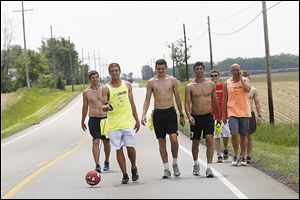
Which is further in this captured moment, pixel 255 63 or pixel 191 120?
pixel 255 63

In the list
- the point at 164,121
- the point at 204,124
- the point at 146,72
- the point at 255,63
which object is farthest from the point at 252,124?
the point at 146,72

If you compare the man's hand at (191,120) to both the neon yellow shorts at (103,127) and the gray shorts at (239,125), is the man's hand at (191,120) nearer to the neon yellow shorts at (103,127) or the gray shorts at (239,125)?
the gray shorts at (239,125)

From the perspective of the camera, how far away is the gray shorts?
1138cm

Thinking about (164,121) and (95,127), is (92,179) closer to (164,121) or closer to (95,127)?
(164,121)

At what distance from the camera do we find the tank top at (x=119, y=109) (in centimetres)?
974

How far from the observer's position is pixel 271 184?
922 centimetres

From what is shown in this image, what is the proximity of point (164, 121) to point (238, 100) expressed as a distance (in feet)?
6.60

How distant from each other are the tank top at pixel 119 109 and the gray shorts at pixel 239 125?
8.39 ft

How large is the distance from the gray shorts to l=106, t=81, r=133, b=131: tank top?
2.56 meters

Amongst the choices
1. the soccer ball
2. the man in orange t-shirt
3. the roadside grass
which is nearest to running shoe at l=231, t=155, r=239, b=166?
the man in orange t-shirt

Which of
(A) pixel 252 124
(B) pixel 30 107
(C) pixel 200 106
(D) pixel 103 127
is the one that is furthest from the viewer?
(B) pixel 30 107

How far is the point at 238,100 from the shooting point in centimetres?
1138

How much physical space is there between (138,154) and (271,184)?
7037 mm

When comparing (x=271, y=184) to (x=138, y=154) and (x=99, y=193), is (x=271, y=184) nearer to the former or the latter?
(x=99, y=193)
